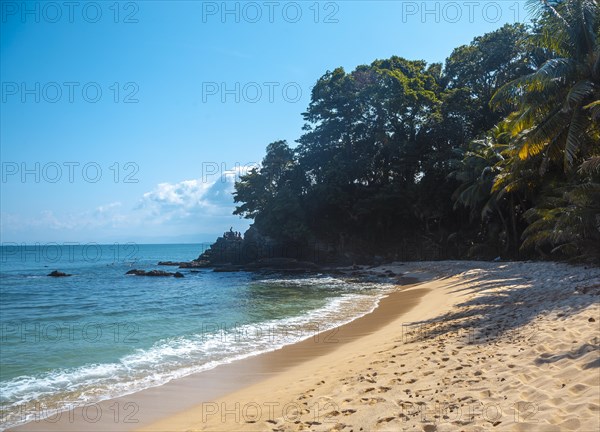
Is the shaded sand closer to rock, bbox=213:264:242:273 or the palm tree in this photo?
the palm tree

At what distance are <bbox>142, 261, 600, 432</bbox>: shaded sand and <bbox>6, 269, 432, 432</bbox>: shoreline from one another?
202 millimetres

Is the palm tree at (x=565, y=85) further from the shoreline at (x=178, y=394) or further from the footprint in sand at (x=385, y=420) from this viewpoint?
the footprint in sand at (x=385, y=420)

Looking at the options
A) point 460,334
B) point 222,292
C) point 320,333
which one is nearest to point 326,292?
point 222,292

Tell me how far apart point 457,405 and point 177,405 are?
4648mm

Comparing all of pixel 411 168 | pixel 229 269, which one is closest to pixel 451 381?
pixel 411 168

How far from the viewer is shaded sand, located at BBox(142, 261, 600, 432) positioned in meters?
4.27

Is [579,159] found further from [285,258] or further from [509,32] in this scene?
[285,258]


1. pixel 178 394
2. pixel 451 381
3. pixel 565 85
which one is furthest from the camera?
pixel 565 85

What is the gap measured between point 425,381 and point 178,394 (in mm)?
4513

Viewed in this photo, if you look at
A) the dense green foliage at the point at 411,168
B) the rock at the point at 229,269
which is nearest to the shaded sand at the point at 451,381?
the dense green foliage at the point at 411,168

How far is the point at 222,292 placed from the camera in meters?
25.6

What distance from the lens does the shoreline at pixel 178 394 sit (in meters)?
6.33

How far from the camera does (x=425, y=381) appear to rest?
562cm

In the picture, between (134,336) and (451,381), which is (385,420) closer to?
Answer: (451,381)
